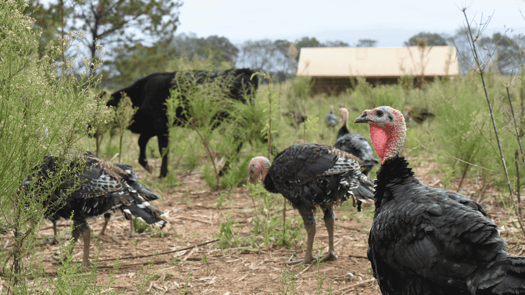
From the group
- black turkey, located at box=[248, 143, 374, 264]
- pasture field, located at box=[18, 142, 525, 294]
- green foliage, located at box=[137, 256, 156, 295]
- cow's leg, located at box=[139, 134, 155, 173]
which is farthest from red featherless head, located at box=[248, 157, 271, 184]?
cow's leg, located at box=[139, 134, 155, 173]

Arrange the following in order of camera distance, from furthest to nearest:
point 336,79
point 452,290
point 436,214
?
point 336,79
point 436,214
point 452,290

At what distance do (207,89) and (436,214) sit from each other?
5182mm

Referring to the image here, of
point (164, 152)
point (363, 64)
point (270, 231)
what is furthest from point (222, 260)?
point (363, 64)

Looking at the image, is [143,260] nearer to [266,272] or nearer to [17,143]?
[266,272]

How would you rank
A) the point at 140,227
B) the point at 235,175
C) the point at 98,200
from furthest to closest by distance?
the point at 235,175 → the point at 140,227 → the point at 98,200

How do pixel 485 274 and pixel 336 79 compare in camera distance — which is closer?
pixel 485 274

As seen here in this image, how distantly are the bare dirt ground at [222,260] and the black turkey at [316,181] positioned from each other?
1.12 feet

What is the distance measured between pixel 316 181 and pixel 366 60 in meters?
22.3

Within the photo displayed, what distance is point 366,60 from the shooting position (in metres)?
24.4

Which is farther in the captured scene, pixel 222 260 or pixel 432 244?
pixel 222 260

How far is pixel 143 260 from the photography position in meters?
4.03

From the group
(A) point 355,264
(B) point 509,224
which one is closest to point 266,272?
(A) point 355,264

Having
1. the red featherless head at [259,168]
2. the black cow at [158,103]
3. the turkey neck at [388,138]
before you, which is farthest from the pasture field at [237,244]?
the turkey neck at [388,138]

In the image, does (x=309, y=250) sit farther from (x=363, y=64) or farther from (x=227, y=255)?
(x=363, y=64)
